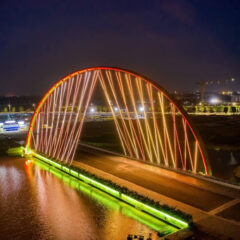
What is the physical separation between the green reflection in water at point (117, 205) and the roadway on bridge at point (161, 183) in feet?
6.08

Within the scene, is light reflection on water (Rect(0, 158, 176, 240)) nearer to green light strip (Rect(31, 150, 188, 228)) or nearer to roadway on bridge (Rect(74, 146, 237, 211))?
green light strip (Rect(31, 150, 188, 228))

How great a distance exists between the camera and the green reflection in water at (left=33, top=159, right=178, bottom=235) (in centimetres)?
932

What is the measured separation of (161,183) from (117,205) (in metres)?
3.11

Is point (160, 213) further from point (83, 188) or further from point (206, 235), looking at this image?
point (83, 188)

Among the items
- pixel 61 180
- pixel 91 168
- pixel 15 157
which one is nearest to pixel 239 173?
pixel 91 168

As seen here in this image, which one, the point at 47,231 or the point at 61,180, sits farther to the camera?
the point at 61,180

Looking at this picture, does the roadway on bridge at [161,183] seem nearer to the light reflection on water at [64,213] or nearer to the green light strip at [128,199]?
the green light strip at [128,199]

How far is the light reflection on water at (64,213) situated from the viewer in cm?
916

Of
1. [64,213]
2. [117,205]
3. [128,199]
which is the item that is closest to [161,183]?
[128,199]

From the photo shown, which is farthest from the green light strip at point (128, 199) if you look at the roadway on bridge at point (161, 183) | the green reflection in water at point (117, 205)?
the roadway on bridge at point (161, 183)

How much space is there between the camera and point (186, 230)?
8.43m

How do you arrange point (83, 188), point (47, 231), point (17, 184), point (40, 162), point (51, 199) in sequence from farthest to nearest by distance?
point (40, 162) → point (17, 184) → point (83, 188) → point (51, 199) → point (47, 231)

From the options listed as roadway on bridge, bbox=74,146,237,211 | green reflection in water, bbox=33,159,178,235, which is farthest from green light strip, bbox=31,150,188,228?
roadway on bridge, bbox=74,146,237,211

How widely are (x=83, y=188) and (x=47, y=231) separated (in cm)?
451
